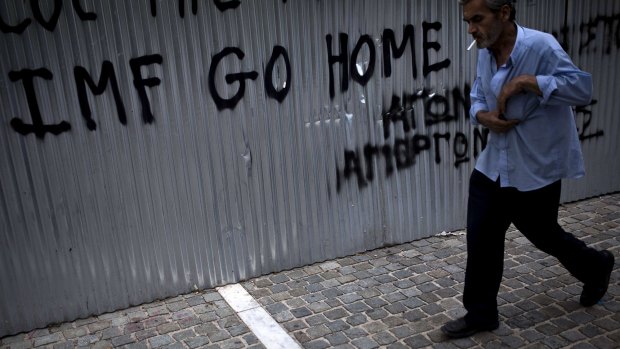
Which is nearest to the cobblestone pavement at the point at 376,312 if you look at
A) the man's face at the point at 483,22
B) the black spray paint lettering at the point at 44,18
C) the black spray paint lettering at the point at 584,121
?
the black spray paint lettering at the point at 584,121

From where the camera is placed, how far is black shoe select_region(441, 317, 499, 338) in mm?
3713

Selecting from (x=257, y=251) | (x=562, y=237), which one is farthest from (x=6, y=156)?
(x=562, y=237)

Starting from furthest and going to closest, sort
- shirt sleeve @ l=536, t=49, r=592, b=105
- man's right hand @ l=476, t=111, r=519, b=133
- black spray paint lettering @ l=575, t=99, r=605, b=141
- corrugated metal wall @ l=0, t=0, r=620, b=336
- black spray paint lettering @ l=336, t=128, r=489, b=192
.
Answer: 1. black spray paint lettering @ l=575, t=99, r=605, b=141
2. black spray paint lettering @ l=336, t=128, r=489, b=192
3. corrugated metal wall @ l=0, t=0, r=620, b=336
4. man's right hand @ l=476, t=111, r=519, b=133
5. shirt sleeve @ l=536, t=49, r=592, b=105

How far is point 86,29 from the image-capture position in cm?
385

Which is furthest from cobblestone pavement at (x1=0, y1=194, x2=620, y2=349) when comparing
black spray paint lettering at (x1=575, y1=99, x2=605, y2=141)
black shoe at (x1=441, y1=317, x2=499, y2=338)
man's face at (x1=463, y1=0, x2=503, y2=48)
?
man's face at (x1=463, y1=0, x2=503, y2=48)

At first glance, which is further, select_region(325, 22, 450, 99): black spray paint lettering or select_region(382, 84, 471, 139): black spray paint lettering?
select_region(382, 84, 471, 139): black spray paint lettering

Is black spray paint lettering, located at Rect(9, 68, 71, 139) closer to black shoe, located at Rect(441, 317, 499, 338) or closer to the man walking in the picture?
the man walking

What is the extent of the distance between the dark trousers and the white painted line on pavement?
50.0 inches

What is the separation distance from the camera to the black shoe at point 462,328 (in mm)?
3713

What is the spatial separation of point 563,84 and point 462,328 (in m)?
1.70

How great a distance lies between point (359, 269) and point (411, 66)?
1873 millimetres

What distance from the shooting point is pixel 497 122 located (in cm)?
339

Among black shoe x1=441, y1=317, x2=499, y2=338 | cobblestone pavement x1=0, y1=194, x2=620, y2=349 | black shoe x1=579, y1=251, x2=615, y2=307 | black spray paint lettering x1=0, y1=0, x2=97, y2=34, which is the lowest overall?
cobblestone pavement x1=0, y1=194, x2=620, y2=349

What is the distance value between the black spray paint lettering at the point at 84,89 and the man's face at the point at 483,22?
7.23ft
